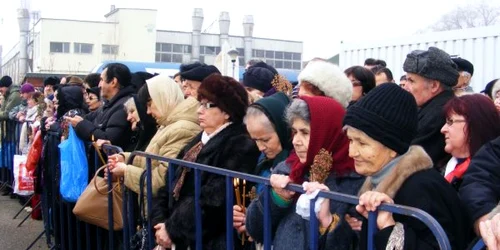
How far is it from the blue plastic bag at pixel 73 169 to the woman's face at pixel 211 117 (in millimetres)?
2047

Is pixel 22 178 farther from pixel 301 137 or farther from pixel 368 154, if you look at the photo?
pixel 368 154

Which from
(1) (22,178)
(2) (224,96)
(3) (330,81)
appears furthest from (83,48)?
(3) (330,81)

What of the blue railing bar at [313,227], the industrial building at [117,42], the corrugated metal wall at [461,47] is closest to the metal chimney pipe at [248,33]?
the industrial building at [117,42]

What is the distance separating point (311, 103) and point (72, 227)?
384 centimetres

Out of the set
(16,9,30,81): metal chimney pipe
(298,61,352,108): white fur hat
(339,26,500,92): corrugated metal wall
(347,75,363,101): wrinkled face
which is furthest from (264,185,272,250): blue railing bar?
(16,9,30,81): metal chimney pipe

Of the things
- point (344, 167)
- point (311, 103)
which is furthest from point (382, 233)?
point (311, 103)

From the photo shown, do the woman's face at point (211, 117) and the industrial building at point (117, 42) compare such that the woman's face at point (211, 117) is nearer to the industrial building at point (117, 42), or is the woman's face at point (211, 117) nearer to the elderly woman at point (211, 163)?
the elderly woman at point (211, 163)

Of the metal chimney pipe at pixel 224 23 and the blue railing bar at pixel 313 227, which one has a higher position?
the metal chimney pipe at pixel 224 23

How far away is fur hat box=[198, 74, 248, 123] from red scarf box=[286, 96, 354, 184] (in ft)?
3.32

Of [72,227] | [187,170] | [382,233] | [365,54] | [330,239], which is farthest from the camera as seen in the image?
[365,54]

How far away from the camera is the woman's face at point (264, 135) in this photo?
12.0 ft

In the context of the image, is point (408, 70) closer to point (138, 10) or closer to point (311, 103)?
point (311, 103)

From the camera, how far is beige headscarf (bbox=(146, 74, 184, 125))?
4.93 metres

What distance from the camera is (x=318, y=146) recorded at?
3094 millimetres
